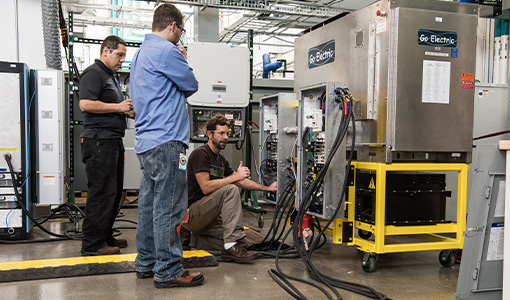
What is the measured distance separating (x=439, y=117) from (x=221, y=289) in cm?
187

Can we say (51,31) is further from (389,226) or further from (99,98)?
(389,226)

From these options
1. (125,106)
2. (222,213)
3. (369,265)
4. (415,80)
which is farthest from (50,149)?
(415,80)

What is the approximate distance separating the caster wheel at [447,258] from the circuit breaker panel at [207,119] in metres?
2.83

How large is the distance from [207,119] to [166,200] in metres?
2.80

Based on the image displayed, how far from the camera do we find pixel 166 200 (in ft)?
8.96

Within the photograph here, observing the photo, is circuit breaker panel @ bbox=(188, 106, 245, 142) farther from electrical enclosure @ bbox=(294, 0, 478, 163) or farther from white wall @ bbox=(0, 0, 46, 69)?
white wall @ bbox=(0, 0, 46, 69)

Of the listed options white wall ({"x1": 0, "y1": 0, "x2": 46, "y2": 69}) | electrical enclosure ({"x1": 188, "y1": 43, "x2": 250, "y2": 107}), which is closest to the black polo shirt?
electrical enclosure ({"x1": 188, "y1": 43, "x2": 250, "y2": 107})

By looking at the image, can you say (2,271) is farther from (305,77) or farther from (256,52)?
(256,52)

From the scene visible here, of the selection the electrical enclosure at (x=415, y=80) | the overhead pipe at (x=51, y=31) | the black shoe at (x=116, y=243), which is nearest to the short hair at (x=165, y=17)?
the electrical enclosure at (x=415, y=80)

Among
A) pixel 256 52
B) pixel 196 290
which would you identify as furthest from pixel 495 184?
pixel 256 52

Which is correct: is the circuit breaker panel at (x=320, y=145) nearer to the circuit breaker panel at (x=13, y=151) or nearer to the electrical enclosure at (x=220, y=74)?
the electrical enclosure at (x=220, y=74)

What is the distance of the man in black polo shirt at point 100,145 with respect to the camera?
3.39 meters

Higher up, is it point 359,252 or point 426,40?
point 426,40

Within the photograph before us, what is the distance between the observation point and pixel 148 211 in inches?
114
